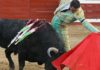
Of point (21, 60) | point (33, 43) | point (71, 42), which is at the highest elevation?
point (33, 43)

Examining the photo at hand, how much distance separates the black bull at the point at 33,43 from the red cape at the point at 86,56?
526 millimetres

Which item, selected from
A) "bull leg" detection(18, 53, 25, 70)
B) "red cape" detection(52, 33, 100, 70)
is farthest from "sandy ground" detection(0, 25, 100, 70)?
"red cape" detection(52, 33, 100, 70)

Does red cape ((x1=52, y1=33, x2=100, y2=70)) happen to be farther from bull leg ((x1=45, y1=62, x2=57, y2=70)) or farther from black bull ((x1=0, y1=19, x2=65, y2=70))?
black bull ((x1=0, y1=19, x2=65, y2=70))

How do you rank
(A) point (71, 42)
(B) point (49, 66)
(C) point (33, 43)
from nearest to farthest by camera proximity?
(B) point (49, 66)
(C) point (33, 43)
(A) point (71, 42)

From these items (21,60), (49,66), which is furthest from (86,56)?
(21,60)

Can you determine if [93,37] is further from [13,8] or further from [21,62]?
[13,8]

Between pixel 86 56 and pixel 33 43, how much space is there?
1511 mm

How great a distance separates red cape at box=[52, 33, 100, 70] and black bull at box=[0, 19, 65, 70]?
526 millimetres

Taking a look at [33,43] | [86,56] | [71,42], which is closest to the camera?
[86,56]

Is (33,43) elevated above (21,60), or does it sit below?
above

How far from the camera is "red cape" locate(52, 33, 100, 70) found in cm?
526

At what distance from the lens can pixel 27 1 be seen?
12.8 meters

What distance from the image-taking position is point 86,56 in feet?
17.6

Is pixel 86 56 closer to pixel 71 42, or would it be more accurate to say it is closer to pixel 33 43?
pixel 33 43
